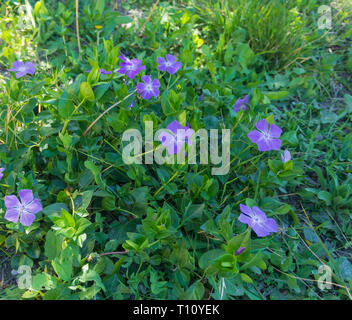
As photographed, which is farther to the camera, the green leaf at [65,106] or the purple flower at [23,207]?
the green leaf at [65,106]

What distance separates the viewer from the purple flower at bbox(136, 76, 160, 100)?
5.24ft

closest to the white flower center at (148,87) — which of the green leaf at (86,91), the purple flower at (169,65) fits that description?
the purple flower at (169,65)

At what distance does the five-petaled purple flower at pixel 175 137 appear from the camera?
1.32 m

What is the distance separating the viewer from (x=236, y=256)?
3.95 feet

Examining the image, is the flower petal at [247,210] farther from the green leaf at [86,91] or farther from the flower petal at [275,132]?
the green leaf at [86,91]

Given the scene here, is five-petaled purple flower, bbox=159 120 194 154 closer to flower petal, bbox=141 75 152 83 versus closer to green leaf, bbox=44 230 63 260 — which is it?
flower petal, bbox=141 75 152 83

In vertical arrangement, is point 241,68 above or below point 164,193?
above

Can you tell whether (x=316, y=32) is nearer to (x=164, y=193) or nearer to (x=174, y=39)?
(x=174, y=39)

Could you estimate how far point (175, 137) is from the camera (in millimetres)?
1361

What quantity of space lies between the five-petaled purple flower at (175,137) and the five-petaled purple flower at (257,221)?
13.6 inches

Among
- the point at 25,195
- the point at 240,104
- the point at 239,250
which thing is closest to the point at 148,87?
the point at 240,104
